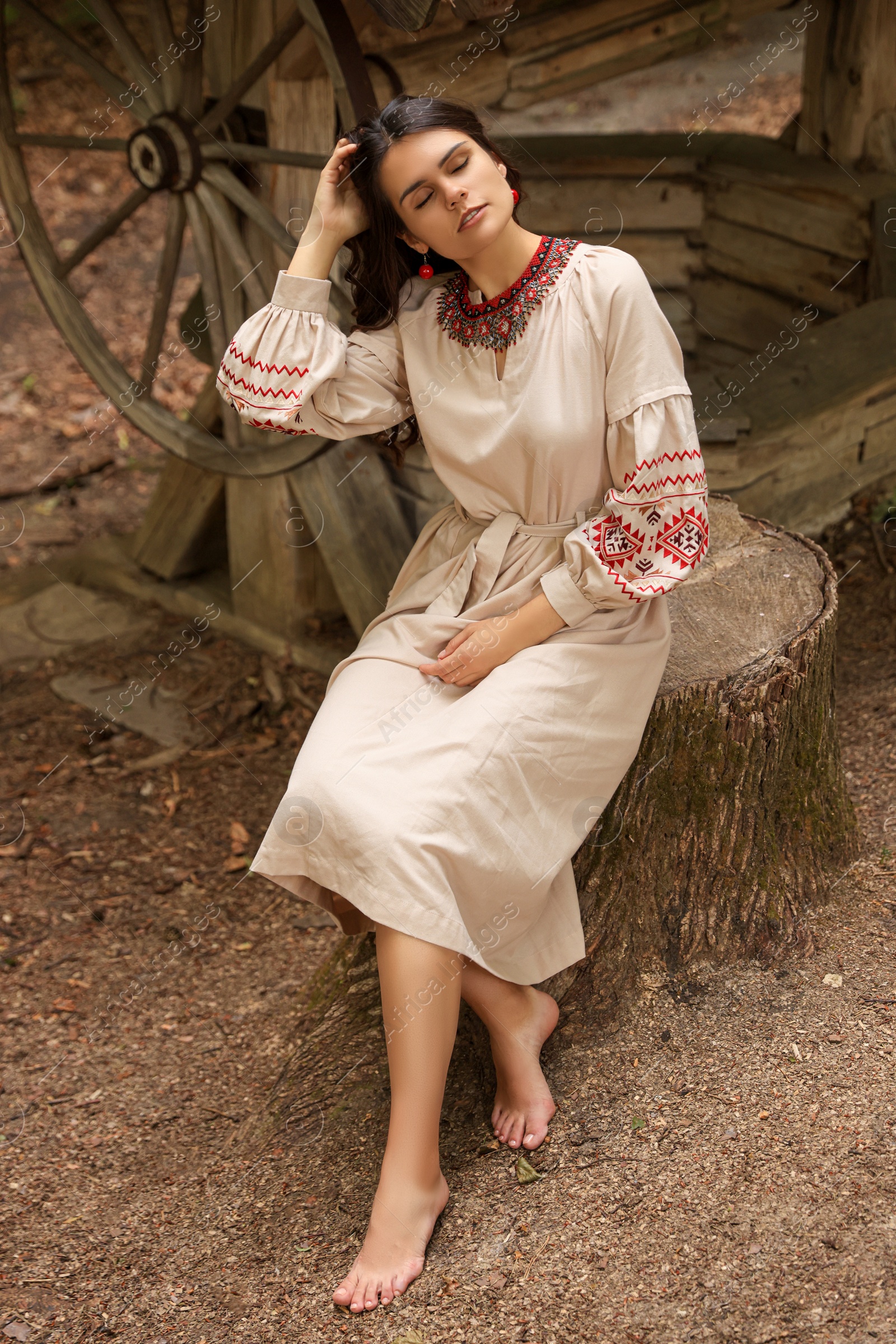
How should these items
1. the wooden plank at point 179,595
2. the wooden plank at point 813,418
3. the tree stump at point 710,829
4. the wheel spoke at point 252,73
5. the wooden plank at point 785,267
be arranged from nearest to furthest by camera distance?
the tree stump at point 710,829
the wheel spoke at point 252,73
the wooden plank at point 813,418
the wooden plank at point 179,595
the wooden plank at point 785,267

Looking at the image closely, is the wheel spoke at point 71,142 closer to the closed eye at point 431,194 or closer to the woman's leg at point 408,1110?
the closed eye at point 431,194

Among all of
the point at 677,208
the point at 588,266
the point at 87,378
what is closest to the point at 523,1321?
the point at 588,266

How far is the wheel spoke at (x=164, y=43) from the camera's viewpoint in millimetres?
3152

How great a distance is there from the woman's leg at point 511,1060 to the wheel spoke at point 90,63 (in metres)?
2.48

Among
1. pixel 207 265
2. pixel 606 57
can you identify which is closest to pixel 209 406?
pixel 207 265

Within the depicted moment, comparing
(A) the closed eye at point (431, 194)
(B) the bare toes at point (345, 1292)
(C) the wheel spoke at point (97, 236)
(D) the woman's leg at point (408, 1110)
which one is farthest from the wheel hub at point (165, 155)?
(B) the bare toes at point (345, 1292)

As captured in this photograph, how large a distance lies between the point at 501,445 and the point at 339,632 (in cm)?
210

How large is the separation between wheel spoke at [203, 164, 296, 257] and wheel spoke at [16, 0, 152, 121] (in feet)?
0.80

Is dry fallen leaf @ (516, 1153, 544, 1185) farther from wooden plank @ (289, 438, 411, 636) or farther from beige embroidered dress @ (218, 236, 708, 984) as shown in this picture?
wooden plank @ (289, 438, 411, 636)

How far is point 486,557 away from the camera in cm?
215

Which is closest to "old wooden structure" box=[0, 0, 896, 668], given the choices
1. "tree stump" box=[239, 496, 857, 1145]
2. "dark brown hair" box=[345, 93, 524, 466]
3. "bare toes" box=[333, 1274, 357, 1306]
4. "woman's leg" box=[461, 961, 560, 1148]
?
"dark brown hair" box=[345, 93, 524, 466]

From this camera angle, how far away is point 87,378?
652cm

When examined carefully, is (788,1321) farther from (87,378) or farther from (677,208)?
(87,378)

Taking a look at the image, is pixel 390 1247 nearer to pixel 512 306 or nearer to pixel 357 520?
pixel 512 306
